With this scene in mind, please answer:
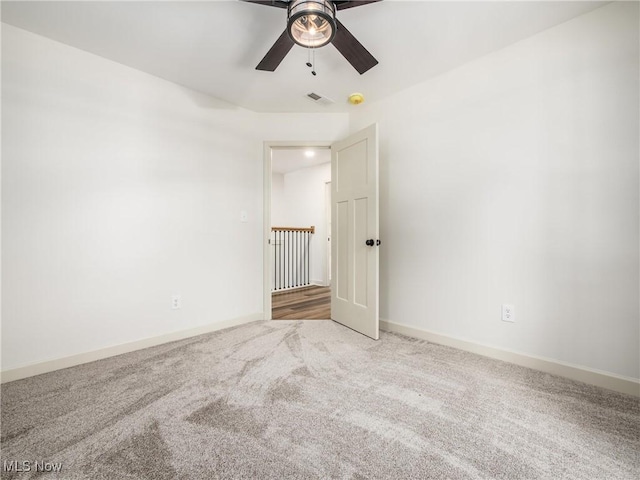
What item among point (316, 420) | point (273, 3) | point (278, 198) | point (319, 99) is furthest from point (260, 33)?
point (278, 198)

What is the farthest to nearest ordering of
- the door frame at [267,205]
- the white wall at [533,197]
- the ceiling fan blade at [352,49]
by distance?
the door frame at [267,205] < the white wall at [533,197] < the ceiling fan blade at [352,49]

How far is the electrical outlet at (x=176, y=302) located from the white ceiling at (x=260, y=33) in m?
1.92

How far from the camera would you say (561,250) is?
186cm

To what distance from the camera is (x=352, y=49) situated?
5.50ft

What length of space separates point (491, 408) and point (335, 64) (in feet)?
8.29

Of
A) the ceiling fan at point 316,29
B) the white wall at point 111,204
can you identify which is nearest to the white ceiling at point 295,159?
the white wall at point 111,204

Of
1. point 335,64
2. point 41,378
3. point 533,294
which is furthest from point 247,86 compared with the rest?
point 533,294

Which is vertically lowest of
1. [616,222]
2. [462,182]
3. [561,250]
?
[561,250]

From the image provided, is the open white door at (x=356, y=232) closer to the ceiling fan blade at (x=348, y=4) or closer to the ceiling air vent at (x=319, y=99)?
the ceiling air vent at (x=319, y=99)

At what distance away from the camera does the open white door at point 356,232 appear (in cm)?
255

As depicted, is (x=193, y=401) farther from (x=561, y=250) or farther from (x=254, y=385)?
(x=561, y=250)

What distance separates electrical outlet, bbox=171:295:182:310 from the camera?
2.55m

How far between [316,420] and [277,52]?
203 cm

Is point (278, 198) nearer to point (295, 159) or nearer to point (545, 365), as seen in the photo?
point (295, 159)
